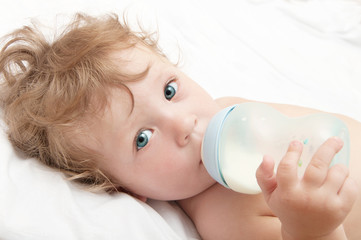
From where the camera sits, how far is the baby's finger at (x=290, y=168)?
83cm

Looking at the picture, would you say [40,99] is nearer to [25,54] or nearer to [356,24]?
[25,54]

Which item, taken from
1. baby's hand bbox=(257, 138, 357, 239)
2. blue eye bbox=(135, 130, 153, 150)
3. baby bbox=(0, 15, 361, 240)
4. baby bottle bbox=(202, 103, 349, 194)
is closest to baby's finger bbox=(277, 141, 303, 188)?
baby's hand bbox=(257, 138, 357, 239)

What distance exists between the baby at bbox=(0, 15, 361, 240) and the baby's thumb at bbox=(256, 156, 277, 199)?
0.19m

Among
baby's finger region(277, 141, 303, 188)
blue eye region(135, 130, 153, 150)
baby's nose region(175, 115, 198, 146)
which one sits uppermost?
baby's finger region(277, 141, 303, 188)

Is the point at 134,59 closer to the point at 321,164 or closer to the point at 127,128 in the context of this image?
the point at 127,128

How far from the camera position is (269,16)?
1860 mm

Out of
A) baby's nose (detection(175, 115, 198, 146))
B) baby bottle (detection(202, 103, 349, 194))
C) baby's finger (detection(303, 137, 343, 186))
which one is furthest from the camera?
baby's nose (detection(175, 115, 198, 146))

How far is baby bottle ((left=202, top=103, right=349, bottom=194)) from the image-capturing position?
3.19 feet

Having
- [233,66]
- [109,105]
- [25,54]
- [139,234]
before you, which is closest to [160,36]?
[233,66]

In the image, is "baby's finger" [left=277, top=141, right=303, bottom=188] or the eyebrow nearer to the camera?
"baby's finger" [left=277, top=141, right=303, bottom=188]

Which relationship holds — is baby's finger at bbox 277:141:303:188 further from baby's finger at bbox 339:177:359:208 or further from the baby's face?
the baby's face

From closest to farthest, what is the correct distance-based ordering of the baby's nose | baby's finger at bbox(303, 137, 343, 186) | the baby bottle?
baby's finger at bbox(303, 137, 343, 186) < the baby bottle < the baby's nose

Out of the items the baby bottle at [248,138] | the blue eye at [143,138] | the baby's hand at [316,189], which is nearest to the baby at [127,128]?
the blue eye at [143,138]

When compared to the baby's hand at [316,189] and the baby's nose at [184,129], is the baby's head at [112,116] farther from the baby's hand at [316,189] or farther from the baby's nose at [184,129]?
the baby's hand at [316,189]
